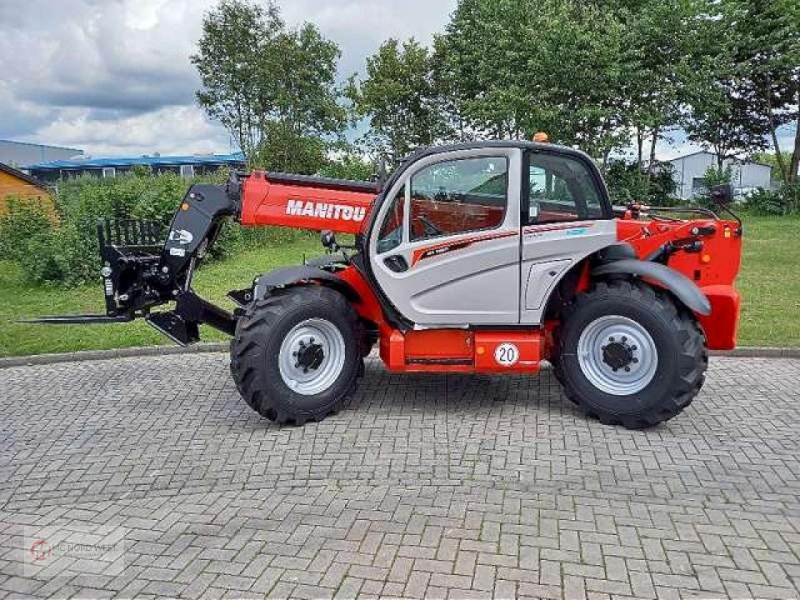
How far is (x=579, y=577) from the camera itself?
3.40 m

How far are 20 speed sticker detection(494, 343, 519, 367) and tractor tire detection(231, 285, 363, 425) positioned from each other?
122 centimetres

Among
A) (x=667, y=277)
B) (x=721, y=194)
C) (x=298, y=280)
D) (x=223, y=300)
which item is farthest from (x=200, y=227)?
(x=721, y=194)

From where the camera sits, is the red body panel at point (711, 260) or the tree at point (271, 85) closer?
the red body panel at point (711, 260)

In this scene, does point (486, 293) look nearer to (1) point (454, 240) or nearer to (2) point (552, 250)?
(1) point (454, 240)

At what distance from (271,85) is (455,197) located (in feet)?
85.3

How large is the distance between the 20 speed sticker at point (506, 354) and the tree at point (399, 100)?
860 inches

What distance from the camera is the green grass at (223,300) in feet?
27.7

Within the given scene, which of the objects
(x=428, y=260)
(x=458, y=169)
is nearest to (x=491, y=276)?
(x=428, y=260)

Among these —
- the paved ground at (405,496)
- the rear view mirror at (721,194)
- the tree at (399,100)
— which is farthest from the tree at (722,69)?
the paved ground at (405,496)

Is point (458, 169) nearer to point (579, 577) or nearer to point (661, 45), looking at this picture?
point (579, 577)

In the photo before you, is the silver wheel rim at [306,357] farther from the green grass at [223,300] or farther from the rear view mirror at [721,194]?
the rear view mirror at [721,194]

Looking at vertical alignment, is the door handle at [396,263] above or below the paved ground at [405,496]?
above

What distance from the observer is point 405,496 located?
14.2 feet

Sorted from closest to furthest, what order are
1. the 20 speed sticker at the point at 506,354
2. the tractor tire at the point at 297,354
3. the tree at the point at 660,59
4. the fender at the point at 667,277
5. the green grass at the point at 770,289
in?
1. the fender at the point at 667,277
2. the tractor tire at the point at 297,354
3. the 20 speed sticker at the point at 506,354
4. the green grass at the point at 770,289
5. the tree at the point at 660,59
